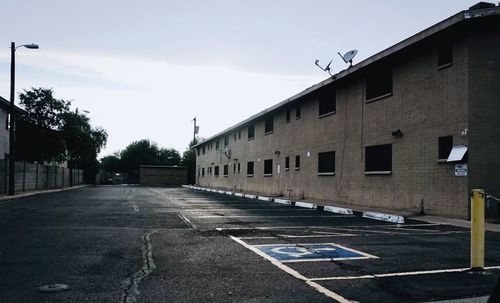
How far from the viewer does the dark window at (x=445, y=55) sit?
46.9 ft

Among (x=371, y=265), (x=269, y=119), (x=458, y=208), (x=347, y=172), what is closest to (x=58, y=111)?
(x=269, y=119)

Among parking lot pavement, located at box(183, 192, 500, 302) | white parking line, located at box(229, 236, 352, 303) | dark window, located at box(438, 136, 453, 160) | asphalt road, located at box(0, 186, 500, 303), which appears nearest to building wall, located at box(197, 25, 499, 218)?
dark window, located at box(438, 136, 453, 160)

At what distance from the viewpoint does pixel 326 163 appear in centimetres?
2258

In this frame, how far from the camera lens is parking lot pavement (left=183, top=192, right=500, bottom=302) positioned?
529cm

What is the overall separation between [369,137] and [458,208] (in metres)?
5.66

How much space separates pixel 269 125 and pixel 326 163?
1019 cm

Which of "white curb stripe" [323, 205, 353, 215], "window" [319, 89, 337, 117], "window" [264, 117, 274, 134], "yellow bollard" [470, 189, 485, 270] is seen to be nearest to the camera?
"yellow bollard" [470, 189, 485, 270]

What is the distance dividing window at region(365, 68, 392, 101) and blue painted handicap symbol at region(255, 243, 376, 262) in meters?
10.4

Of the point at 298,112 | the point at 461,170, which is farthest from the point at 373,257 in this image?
the point at 298,112

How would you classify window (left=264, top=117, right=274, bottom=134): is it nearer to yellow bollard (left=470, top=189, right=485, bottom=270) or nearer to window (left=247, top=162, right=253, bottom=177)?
window (left=247, top=162, right=253, bottom=177)

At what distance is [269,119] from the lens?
106 feet

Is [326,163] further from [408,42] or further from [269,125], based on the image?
[269,125]

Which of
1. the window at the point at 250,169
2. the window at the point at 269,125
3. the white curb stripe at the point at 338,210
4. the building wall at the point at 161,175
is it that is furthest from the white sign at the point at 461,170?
the building wall at the point at 161,175

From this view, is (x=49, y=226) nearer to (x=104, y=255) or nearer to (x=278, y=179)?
(x=104, y=255)
